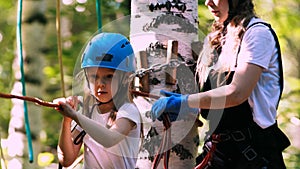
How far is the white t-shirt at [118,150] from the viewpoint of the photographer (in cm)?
310

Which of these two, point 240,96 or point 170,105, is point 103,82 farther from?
point 240,96

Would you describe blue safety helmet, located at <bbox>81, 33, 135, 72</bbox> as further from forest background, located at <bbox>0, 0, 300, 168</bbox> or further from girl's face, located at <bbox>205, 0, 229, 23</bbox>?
forest background, located at <bbox>0, 0, 300, 168</bbox>

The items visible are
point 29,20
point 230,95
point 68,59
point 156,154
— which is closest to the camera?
point 230,95

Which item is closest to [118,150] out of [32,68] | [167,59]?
[167,59]

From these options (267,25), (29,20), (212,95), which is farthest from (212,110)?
(29,20)

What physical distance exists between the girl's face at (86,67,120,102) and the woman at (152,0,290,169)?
0.20 m

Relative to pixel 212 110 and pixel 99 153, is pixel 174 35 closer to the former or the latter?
pixel 212 110

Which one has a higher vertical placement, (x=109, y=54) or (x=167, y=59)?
(x=109, y=54)

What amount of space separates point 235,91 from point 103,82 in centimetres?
53

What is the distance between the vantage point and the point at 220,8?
3227 mm

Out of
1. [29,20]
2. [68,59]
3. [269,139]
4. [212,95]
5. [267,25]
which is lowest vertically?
[68,59]

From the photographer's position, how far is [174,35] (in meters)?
3.48

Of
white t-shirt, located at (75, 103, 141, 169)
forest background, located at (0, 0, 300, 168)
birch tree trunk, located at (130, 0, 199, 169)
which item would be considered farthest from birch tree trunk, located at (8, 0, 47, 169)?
white t-shirt, located at (75, 103, 141, 169)

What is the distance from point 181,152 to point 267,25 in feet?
2.38
